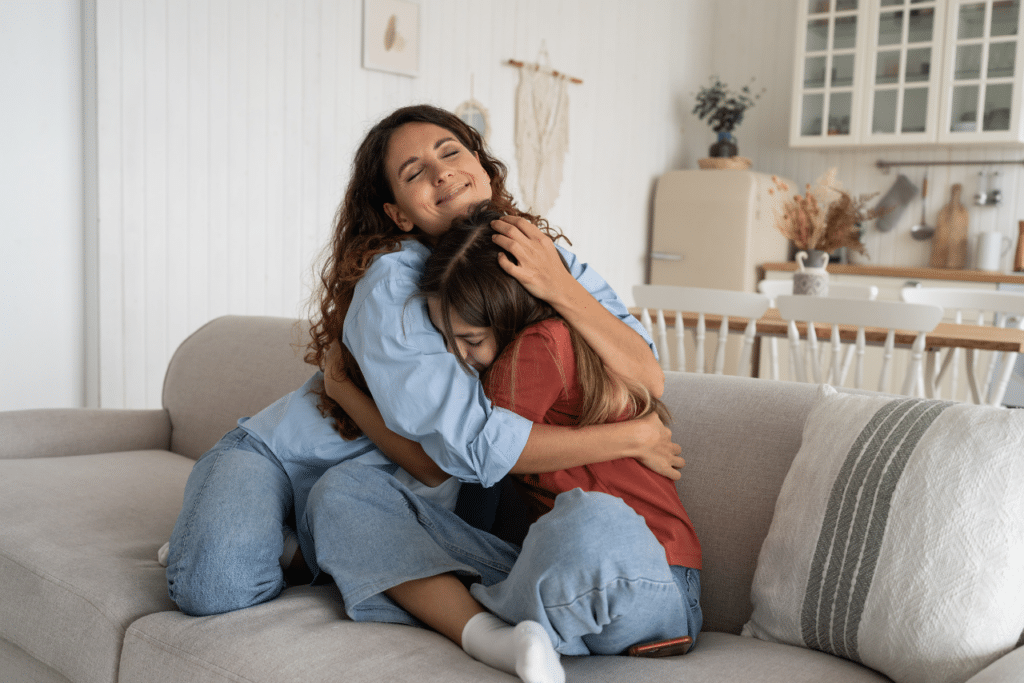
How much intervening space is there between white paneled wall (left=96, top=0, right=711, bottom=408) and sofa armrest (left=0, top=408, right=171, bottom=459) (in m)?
0.67

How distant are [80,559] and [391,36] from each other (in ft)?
8.61

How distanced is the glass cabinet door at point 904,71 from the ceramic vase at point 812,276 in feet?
6.43

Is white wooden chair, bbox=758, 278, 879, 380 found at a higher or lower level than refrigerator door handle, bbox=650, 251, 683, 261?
lower

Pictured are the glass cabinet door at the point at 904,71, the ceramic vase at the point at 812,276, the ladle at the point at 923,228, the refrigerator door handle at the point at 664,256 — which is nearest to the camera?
the ceramic vase at the point at 812,276

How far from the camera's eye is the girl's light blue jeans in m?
0.99

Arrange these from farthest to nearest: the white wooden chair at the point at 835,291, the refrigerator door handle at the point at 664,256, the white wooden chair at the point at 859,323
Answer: the refrigerator door handle at the point at 664,256
the white wooden chair at the point at 835,291
the white wooden chair at the point at 859,323

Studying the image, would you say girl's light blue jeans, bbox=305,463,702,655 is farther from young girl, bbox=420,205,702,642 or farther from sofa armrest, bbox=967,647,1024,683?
sofa armrest, bbox=967,647,1024,683

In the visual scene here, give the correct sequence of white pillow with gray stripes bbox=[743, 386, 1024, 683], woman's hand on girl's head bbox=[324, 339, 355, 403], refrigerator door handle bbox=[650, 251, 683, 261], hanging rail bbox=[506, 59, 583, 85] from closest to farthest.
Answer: white pillow with gray stripes bbox=[743, 386, 1024, 683] < woman's hand on girl's head bbox=[324, 339, 355, 403] < hanging rail bbox=[506, 59, 583, 85] < refrigerator door handle bbox=[650, 251, 683, 261]

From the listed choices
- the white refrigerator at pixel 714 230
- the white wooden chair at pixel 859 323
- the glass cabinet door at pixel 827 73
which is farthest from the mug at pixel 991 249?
the white wooden chair at pixel 859 323

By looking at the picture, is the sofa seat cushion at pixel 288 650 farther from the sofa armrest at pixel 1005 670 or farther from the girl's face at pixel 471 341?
the sofa armrest at pixel 1005 670

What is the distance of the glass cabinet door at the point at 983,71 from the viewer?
4.38 m

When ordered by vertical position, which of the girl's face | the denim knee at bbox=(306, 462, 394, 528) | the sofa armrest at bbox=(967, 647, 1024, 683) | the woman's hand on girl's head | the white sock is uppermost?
the girl's face

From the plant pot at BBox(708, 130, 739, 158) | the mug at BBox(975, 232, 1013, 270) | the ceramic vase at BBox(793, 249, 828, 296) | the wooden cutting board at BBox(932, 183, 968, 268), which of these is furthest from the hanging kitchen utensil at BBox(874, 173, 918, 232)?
the ceramic vase at BBox(793, 249, 828, 296)

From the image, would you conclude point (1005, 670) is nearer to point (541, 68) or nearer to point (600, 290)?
point (600, 290)
